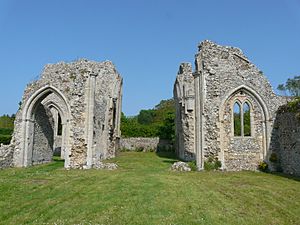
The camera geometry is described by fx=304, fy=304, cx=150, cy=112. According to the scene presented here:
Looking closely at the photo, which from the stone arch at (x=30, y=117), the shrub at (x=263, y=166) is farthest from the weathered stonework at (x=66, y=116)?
the shrub at (x=263, y=166)

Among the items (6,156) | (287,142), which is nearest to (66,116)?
(6,156)

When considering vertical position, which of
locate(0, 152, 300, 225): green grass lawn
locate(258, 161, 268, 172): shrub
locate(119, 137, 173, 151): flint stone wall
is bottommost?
locate(0, 152, 300, 225): green grass lawn

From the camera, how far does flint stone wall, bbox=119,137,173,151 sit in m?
35.6

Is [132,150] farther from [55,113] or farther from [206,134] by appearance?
[206,134]

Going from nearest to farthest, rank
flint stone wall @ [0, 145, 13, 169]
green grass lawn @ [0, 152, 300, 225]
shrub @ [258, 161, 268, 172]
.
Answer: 1. green grass lawn @ [0, 152, 300, 225]
2. shrub @ [258, 161, 268, 172]
3. flint stone wall @ [0, 145, 13, 169]

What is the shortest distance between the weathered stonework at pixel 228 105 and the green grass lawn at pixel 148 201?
407 centimetres

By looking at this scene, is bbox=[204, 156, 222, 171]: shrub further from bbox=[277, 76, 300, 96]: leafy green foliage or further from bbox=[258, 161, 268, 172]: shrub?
bbox=[277, 76, 300, 96]: leafy green foliage

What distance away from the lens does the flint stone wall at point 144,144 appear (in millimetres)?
35625

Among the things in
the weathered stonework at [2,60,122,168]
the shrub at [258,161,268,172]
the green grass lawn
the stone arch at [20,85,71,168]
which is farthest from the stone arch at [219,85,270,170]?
the stone arch at [20,85,71,168]

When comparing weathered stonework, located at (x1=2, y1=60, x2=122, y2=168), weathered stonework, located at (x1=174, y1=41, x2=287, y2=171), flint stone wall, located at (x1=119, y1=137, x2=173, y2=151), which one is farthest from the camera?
flint stone wall, located at (x1=119, y1=137, x2=173, y2=151)

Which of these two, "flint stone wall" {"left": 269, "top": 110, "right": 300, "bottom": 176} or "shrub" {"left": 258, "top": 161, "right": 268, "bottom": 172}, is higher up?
"flint stone wall" {"left": 269, "top": 110, "right": 300, "bottom": 176}

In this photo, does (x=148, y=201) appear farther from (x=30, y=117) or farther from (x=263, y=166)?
→ (x=30, y=117)

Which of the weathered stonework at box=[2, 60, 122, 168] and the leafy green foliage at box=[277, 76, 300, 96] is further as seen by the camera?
the leafy green foliage at box=[277, 76, 300, 96]

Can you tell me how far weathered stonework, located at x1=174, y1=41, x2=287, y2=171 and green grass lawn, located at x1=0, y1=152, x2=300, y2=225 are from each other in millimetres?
4066
